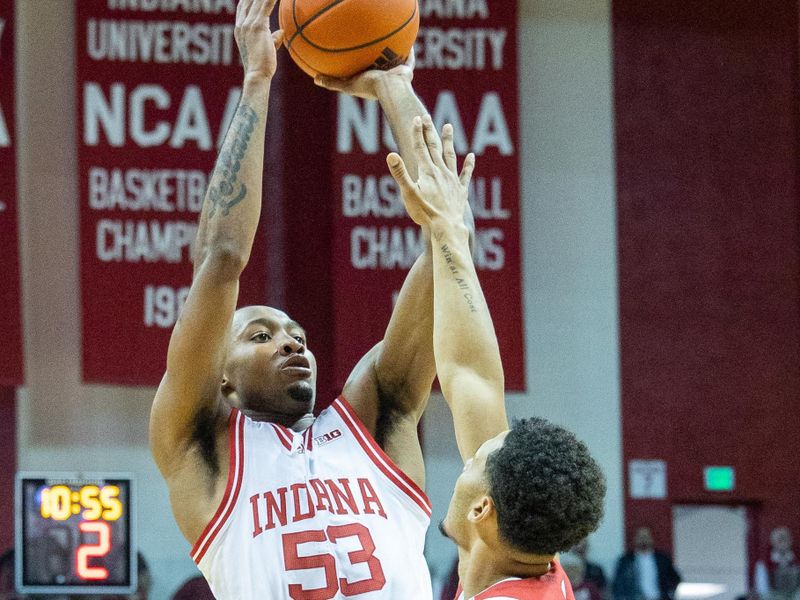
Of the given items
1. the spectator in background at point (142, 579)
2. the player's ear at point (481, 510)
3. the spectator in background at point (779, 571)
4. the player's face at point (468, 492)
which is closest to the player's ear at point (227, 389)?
the player's face at point (468, 492)

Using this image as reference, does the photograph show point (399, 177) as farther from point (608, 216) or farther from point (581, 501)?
point (608, 216)

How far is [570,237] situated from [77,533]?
5.31 metres

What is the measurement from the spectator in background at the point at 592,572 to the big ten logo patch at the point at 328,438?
7645 mm

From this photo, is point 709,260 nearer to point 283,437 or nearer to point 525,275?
point 525,275

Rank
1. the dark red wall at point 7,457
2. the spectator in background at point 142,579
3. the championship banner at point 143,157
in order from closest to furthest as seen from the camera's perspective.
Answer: the championship banner at point 143,157 < the spectator in background at point 142,579 < the dark red wall at point 7,457

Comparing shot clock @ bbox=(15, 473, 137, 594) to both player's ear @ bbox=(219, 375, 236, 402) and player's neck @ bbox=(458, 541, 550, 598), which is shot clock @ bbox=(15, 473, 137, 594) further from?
player's neck @ bbox=(458, 541, 550, 598)

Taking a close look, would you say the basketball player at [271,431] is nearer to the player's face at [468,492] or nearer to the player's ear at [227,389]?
the player's ear at [227,389]

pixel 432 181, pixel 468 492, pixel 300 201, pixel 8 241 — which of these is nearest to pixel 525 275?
pixel 300 201

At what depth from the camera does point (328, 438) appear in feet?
11.1

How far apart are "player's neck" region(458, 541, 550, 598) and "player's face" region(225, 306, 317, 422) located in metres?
0.91

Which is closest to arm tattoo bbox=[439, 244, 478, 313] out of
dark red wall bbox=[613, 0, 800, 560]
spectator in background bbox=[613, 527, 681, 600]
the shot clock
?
the shot clock

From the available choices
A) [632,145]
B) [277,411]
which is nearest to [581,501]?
[277,411]

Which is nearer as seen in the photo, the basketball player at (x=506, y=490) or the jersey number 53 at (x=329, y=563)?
the basketball player at (x=506, y=490)

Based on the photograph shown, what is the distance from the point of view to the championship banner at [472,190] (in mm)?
10266
